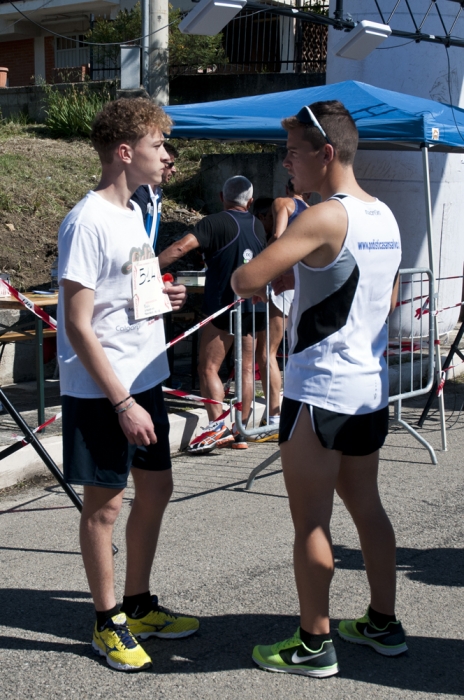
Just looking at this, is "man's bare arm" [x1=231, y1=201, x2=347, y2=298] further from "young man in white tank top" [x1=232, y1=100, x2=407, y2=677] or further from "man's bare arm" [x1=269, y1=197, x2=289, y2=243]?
"man's bare arm" [x1=269, y1=197, x2=289, y2=243]

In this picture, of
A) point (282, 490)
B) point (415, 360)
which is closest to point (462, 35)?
point (415, 360)

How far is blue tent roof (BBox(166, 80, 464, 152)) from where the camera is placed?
7.01 metres

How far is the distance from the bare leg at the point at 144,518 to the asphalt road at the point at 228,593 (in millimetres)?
335

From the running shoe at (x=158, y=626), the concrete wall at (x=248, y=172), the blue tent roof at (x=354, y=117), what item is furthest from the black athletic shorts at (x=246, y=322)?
the concrete wall at (x=248, y=172)

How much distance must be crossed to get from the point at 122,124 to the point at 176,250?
10.5ft

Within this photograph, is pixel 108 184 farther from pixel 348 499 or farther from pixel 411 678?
pixel 411 678

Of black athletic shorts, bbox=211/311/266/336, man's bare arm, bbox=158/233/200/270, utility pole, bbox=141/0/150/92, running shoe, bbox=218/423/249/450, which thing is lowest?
running shoe, bbox=218/423/249/450

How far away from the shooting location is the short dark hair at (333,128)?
9.39ft

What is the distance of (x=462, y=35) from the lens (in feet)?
33.0

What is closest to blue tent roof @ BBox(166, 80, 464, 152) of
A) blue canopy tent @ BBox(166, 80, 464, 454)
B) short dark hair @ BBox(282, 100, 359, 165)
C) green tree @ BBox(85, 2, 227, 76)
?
blue canopy tent @ BBox(166, 80, 464, 454)

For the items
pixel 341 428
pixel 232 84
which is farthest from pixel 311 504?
pixel 232 84

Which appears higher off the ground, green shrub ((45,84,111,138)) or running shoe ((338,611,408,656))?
green shrub ((45,84,111,138))

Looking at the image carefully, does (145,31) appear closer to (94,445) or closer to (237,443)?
(237,443)

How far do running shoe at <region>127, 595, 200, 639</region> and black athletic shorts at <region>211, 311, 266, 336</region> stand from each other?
3.20 meters
